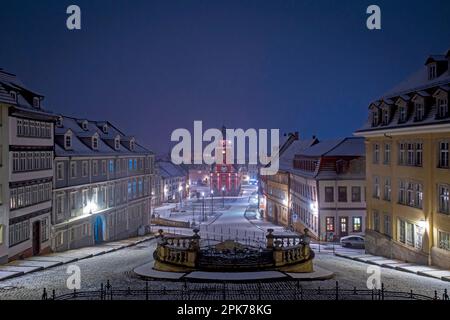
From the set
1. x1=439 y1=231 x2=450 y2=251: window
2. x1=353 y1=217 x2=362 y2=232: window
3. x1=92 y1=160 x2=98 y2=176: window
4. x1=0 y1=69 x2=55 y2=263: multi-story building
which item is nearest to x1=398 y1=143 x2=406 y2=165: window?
x1=439 y1=231 x2=450 y2=251: window

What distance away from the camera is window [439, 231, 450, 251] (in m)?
29.2

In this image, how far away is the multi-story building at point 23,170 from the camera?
31.9m

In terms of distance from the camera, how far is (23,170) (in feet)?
114

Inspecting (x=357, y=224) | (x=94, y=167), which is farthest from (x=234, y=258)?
(x=357, y=224)

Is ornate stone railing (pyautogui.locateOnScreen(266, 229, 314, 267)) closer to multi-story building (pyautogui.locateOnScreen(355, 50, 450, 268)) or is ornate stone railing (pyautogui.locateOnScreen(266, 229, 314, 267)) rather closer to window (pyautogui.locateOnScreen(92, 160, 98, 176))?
multi-story building (pyautogui.locateOnScreen(355, 50, 450, 268))

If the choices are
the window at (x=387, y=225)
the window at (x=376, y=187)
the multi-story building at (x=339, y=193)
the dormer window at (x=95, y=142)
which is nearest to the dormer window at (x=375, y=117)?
the window at (x=376, y=187)

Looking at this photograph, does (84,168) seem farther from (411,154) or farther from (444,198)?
(444,198)

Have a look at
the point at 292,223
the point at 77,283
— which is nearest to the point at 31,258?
the point at 77,283

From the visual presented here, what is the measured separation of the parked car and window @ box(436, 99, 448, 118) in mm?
20764

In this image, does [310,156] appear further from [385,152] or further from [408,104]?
[408,104]

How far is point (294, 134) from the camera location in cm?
9006

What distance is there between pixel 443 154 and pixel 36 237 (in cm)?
2608
